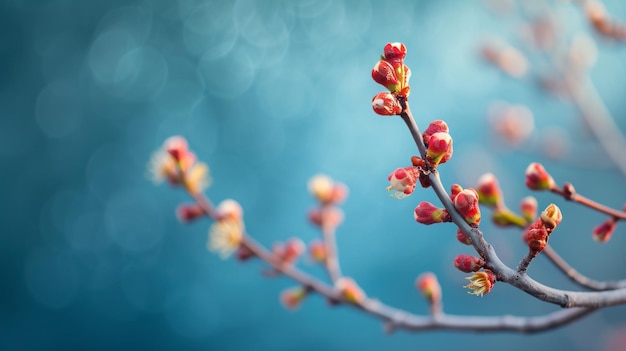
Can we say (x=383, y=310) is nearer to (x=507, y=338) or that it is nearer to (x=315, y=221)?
(x=315, y=221)

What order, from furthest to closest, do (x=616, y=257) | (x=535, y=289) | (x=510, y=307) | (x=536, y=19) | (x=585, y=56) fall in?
(x=510, y=307), (x=616, y=257), (x=536, y=19), (x=585, y=56), (x=535, y=289)

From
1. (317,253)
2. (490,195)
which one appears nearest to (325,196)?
(317,253)

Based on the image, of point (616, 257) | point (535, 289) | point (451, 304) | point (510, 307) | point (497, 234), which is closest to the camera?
point (535, 289)

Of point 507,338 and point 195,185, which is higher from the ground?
point 507,338

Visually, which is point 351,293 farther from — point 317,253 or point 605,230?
point 605,230

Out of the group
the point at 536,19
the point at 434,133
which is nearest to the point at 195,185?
the point at 434,133

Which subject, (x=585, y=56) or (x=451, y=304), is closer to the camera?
(x=585, y=56)

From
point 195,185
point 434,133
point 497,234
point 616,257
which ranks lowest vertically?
point 434,133

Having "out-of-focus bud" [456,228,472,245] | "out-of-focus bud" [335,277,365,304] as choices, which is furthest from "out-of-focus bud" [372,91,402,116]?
"out-of-focus bud" [335,277,365,304]
